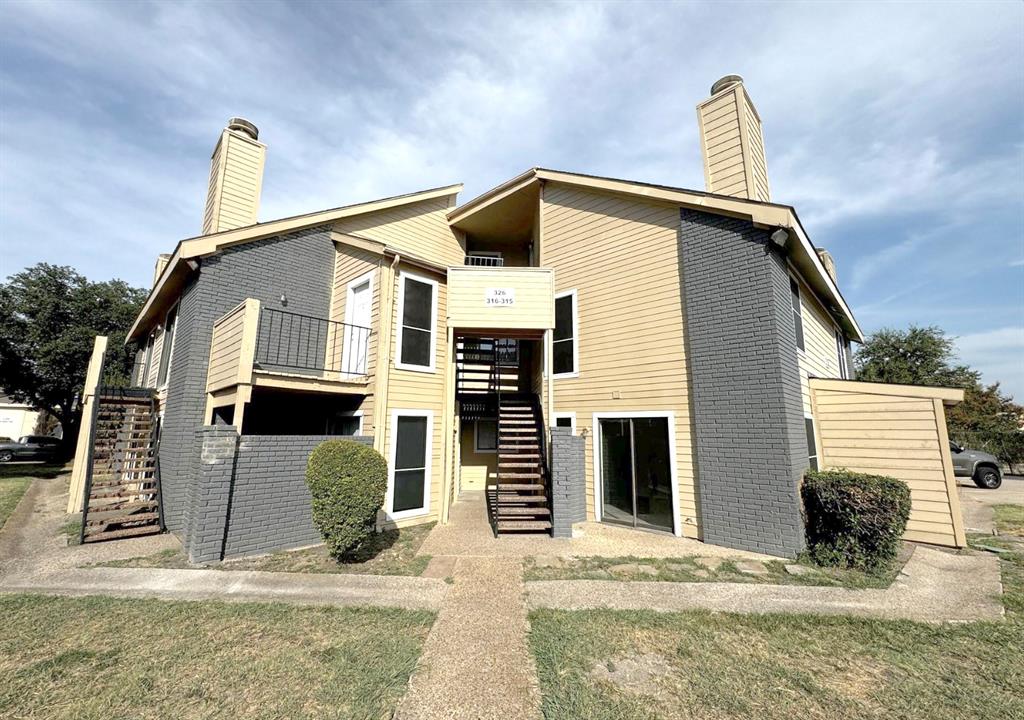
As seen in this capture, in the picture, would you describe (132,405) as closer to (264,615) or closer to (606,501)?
(264,615)

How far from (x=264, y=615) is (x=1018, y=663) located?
7.33 m

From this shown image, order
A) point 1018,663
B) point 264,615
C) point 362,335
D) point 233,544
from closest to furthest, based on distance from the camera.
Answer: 1. point 1018,663
2. point 264,615
3. point 233,544
4. point 362,335

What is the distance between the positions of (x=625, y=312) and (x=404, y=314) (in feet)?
16.2

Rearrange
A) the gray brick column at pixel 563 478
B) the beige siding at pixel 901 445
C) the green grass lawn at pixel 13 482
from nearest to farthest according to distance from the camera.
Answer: the beige siding at pixel 901 445, the gray brick column at pixel 563 478, the green grass lawn at pixel 13 482

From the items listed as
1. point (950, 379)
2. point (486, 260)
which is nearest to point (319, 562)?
point (486, 260)

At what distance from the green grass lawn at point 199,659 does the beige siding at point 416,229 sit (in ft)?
27.6

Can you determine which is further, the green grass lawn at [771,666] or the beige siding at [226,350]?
the beige siding at [226,350]

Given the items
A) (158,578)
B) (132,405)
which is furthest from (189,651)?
(132,405)

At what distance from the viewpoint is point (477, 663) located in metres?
3.49

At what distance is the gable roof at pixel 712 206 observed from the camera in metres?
6.81

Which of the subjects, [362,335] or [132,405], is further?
[132,405]

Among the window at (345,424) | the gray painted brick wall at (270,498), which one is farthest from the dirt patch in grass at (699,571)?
the window at (345,424)

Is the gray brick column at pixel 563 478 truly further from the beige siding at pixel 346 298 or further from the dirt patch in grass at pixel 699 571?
the beige siding at pixel 346 298

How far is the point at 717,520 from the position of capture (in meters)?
6.90
